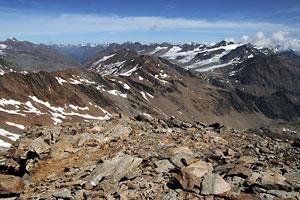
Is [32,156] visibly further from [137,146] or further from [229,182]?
[229,182]

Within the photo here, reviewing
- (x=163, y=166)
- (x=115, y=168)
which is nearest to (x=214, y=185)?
(x=163, y=166)

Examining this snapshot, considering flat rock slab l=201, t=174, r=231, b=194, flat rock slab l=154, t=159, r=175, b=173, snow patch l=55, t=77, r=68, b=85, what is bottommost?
snow patch l=55, t=77, r=68, b=85

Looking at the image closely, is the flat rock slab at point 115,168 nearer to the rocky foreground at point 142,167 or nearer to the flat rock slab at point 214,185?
the rocky foreground at point 142,167

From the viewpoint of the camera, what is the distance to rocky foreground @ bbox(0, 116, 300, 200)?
41.5ft

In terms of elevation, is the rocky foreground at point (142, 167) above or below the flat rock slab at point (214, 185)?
below

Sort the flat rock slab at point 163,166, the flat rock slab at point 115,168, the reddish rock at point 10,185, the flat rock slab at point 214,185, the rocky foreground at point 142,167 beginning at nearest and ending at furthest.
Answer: the flat rock slab at point 214,185 < the rocky foreground at point 142,167 < the reddish rock at point 10,185 < the flat rock slab at point 163,166 < the flat rock slab at point 115,168

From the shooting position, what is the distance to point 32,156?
19094 millimetres

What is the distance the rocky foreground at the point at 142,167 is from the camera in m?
12.6

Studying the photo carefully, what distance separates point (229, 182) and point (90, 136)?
1342 centimetres

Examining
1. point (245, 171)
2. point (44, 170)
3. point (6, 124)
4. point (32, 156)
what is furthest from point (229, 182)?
point (6, 124)

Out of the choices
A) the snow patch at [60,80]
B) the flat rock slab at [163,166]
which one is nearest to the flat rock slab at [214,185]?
the flat rock slab at [163,166]

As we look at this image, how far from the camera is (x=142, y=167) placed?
1600 centimetres

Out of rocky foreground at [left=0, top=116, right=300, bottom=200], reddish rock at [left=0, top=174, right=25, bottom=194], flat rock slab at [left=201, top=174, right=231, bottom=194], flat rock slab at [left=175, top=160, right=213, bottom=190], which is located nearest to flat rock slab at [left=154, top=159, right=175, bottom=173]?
rocky foreground at [left=0, top=116, right=300, bottom=200]

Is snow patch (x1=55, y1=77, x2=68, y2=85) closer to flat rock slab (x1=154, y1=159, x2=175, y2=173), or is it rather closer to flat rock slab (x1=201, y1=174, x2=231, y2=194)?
flat rock slab (x1=154, y1=159, x2=175, y2=173)
